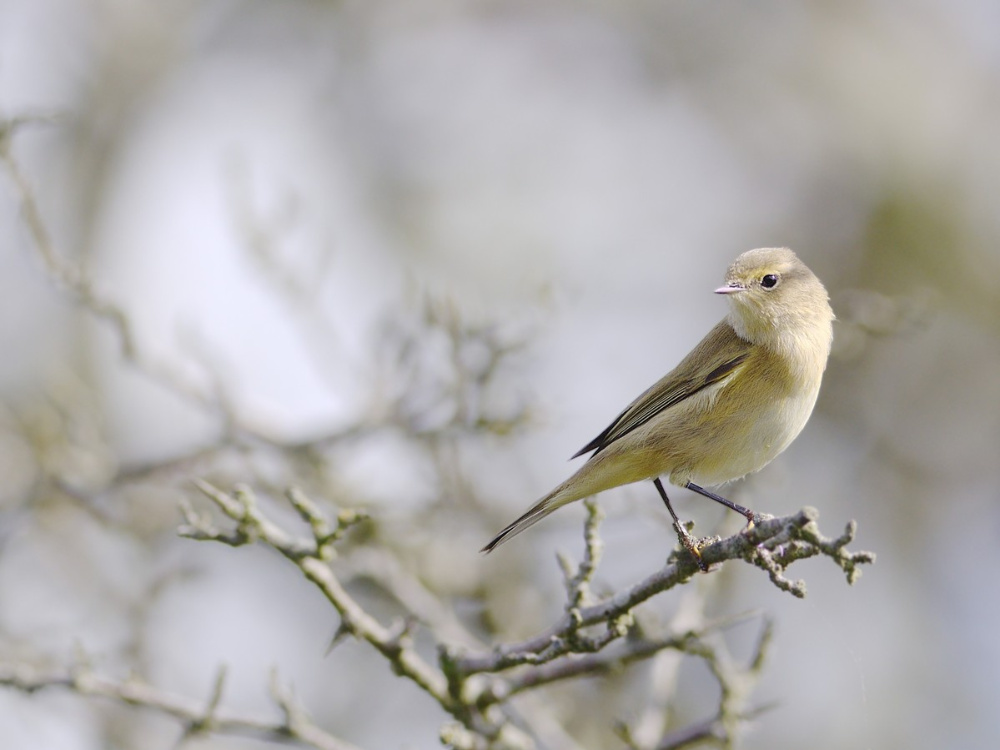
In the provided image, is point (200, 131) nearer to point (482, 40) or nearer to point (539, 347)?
point (482, 40)

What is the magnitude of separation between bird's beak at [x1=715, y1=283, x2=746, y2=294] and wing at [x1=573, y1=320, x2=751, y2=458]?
0.72ft

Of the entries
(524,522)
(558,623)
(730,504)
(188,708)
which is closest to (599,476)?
(524,522)

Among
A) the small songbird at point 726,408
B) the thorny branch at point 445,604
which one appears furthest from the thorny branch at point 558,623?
the small songbird at point 726,408

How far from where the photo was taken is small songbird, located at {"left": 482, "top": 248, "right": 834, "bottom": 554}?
440 centimetres

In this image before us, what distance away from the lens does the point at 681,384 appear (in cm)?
470

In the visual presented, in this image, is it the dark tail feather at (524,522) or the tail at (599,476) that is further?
the tail at (599,476)

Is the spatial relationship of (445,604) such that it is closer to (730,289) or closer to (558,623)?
(730,289)

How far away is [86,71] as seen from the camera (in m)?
10.3

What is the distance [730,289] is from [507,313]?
167 centimetres

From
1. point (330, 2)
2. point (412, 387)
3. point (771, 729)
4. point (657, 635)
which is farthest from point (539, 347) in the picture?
point (330, 2)

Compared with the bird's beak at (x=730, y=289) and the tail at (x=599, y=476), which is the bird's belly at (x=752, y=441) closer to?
the tail at (x=599, y=476)

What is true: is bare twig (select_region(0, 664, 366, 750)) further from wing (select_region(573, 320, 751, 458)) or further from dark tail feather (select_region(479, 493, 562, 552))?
wing (select_region(573, 320, 751, 458))

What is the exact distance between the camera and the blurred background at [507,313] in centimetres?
607

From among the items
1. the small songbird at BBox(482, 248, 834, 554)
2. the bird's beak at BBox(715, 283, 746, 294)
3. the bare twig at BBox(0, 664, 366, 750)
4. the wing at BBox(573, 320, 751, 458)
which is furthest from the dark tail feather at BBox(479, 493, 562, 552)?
the bird's beak at BBox(715, 283, 746, 294)
